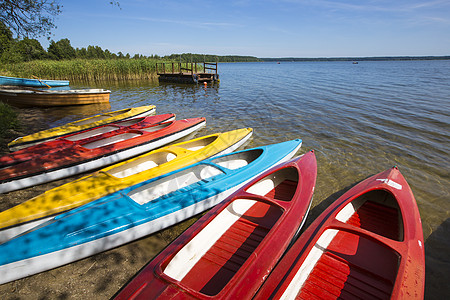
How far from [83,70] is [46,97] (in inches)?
711

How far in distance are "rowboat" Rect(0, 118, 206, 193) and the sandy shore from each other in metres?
3.11

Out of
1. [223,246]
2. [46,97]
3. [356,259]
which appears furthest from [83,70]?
[356,259]

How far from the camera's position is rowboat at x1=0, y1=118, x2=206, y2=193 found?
211 inches

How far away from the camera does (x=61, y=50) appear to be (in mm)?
59688

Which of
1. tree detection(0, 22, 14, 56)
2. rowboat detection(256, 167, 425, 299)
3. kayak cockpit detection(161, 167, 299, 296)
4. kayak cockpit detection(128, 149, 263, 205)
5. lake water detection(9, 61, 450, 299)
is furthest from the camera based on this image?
tree detection(0, 22, 14, 56)

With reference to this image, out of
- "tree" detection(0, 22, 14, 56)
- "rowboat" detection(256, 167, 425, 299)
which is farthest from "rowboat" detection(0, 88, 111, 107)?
"rowboat" detection(256, 167, 425, 299)

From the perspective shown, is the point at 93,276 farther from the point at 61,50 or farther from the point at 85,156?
the point at 61,50

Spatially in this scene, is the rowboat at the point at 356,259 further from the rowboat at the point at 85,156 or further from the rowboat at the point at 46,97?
the rowboat at the point at 46,97

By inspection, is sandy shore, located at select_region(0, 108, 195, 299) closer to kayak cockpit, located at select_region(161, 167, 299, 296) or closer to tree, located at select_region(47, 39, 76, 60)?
kayak cockpit, located at select_region(161, 167, 299, 296)

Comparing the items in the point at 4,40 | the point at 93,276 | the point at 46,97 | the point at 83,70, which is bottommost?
the point at 93,276

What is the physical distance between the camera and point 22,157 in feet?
19.5

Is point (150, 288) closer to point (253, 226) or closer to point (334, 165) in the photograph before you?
point (253, 226)

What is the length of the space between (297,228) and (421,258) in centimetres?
157

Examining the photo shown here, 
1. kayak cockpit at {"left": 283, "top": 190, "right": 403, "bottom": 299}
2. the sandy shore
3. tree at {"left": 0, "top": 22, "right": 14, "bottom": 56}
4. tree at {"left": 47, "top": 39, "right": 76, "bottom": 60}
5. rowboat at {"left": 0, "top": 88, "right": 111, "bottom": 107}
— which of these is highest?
tree at {"left": 47, "top": 39, "right": 76, "bottom": 60}
